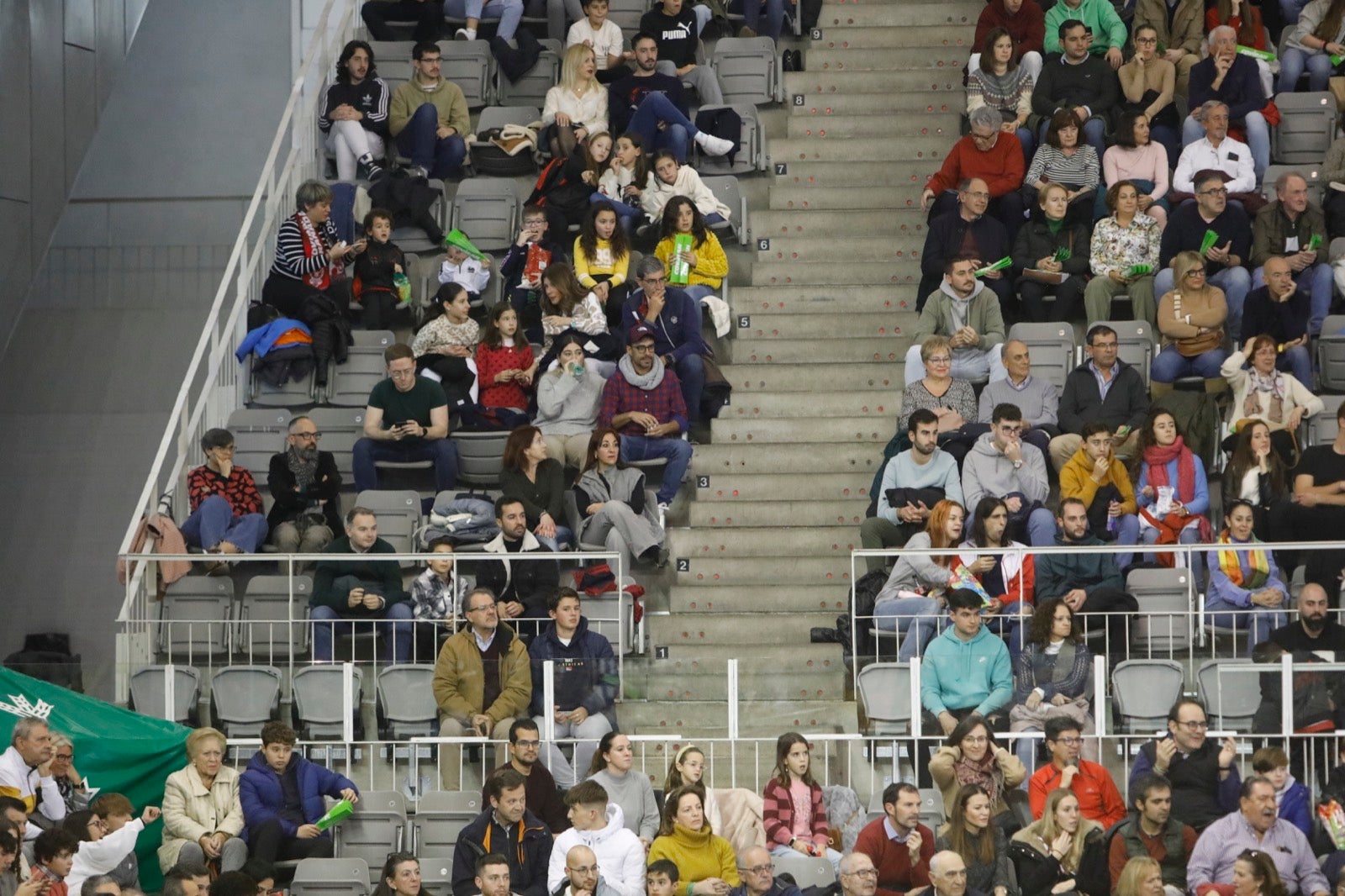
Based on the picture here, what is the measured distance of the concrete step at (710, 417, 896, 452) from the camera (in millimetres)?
14109

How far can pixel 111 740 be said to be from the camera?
1151cm

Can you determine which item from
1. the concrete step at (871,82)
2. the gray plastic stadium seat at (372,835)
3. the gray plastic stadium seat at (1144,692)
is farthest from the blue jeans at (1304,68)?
the gray plastic stadium seat at (372,835)

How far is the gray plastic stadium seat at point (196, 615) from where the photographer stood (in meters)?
12.6

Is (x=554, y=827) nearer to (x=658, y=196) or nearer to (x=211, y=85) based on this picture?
(x=658, y=196)

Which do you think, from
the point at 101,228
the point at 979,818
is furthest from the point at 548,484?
the point at 101,228

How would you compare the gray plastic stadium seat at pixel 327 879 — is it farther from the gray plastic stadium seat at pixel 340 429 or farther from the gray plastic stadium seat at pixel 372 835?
the gray plastic stadium seat at pixel 340 429

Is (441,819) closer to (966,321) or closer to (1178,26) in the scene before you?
(966,321)

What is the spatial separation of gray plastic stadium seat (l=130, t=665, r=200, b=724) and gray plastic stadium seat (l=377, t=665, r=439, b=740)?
97 cm

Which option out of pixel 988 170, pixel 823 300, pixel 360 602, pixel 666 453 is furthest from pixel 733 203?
pixel 360 602

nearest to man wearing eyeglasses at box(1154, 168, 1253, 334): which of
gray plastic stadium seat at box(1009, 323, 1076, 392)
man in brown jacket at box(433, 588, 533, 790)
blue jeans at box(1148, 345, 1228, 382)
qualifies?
blue jeans at box(1148, 345, 1228, 382)

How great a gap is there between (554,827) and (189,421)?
431cm

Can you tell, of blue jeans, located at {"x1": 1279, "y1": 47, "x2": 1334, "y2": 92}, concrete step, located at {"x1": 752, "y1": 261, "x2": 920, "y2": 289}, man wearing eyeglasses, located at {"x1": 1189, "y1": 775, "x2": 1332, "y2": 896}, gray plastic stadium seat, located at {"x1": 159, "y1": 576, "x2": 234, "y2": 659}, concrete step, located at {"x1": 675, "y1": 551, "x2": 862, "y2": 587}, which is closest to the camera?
man wearing eyeglasses, located at {"x1": 1189, "y1": 775, "x2": 1332, "y2": 896}

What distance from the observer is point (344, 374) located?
1466 cm

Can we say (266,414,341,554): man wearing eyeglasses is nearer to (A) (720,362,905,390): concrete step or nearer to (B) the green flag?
(B) the green flag
